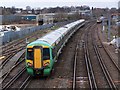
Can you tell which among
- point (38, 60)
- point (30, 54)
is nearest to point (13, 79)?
point (30, 54)

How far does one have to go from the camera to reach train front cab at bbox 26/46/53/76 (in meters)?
16.3

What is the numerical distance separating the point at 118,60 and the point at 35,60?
31.5 feet

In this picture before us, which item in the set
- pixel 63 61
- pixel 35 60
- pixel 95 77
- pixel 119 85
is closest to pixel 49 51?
pixel 35 60

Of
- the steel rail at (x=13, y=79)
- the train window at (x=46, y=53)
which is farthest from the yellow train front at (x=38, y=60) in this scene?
the steel rail at (x=13, y=79)

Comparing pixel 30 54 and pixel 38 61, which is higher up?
pixel 30 54

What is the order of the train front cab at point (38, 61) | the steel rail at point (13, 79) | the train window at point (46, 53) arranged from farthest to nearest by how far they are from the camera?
the train window at point (46, 53) → the train front cab at point (38, 61) → the steel rail at point (13, 79)

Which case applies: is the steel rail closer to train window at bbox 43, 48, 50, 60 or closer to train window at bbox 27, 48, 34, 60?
train window at bbox 27, 48, 34, 60

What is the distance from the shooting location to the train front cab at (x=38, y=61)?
16.3 m

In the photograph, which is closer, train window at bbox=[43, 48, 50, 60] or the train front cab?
the train front cab

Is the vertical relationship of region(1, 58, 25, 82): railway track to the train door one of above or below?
→ below

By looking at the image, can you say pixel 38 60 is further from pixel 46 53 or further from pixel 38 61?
pixel 46 53

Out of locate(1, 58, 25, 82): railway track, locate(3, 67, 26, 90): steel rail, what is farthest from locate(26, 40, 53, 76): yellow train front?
locate(1, 58, 25, 82): railway track

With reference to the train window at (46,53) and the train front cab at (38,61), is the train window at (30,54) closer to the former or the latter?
the train front cab at (38,61)

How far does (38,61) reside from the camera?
16.3 meters
